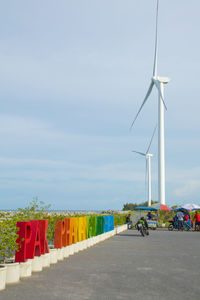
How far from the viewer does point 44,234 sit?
10.7 meters

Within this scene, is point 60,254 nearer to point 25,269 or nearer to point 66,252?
point 66,252

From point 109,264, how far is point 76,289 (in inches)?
150

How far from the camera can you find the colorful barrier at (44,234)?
30.0 feet

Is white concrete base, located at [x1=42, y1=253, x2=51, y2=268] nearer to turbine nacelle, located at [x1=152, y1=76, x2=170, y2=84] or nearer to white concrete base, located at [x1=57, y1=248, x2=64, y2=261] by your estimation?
white concrete base, located at [x1=57, y1=248, x2=64, y2=261]

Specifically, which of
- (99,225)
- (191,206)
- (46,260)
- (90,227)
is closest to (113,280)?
(46,260)

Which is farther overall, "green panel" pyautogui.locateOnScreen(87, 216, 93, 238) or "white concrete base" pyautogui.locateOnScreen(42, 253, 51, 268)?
"green panel" pyautogui.locateOnScreen(87, 216, 93, 238)

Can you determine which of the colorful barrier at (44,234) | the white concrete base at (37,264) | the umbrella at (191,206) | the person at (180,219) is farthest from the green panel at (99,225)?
the umbrella at (191,206)

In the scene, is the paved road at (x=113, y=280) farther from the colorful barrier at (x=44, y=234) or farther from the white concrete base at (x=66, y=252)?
the colorful barrier at (x=44, y=234)

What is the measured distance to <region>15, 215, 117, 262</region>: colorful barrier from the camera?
30.0 ft

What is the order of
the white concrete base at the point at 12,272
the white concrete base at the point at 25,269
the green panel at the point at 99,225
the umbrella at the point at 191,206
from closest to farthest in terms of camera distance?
the white concrete base at the point at 12,272, the white concrete base at the point at 25,269, the green panel at the point at 99,225, the umbrella at the point at 191,206

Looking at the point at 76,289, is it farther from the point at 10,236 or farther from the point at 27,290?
the point at 10,236

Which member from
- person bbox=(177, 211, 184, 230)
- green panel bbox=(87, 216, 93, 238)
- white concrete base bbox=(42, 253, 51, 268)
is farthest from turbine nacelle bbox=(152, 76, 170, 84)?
white concrete base bbox=(42, 253, 51, 268)

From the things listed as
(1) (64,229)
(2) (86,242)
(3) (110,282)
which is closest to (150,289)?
(3) (110,282)

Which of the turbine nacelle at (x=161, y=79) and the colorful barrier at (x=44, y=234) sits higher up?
the turbine nacelle at (x=161, y=79)
